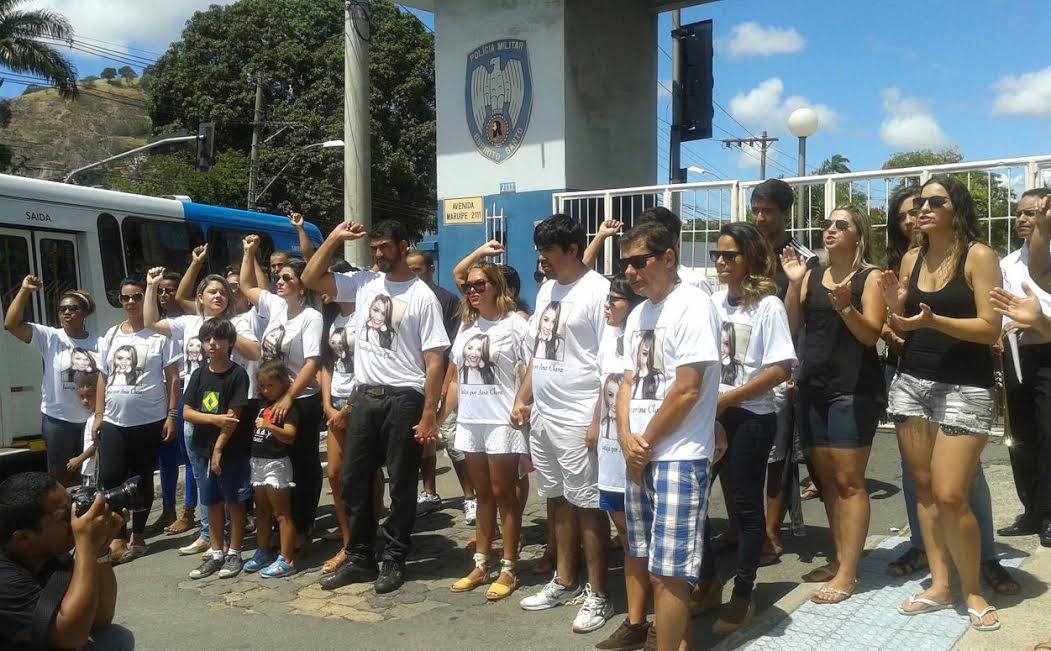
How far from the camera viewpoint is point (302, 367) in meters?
5.92

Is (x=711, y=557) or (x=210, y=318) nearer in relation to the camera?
(x=711, y=557)

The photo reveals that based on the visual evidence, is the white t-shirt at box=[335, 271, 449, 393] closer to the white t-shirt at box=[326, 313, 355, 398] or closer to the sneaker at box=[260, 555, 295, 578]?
the white t-shirt at box=[326, 313, 355, 398]

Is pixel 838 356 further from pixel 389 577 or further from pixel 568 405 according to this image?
pixel 389 577

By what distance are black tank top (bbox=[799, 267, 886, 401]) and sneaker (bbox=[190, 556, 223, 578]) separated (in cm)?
376

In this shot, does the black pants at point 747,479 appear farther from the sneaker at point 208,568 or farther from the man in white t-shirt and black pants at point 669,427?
the sneaker at point 208,568

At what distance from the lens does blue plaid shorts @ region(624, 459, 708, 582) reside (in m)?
3.56

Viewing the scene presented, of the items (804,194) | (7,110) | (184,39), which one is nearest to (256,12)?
(184,39)

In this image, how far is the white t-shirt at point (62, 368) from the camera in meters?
6.77

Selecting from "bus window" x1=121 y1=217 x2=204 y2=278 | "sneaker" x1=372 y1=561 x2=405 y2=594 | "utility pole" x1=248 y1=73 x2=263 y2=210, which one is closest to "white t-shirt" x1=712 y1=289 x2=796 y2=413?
"sneaker" x1=372 y1=561 x2=405 y2=594

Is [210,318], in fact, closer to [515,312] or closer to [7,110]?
[515,312]

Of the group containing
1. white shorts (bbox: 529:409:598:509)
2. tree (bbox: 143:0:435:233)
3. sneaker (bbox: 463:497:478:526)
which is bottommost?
sneaker (bbox: 463:497:478:526)

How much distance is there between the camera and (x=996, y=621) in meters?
3.93

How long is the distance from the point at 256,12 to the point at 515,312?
119 feet

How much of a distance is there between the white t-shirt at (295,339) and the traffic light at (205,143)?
62.2 ft
